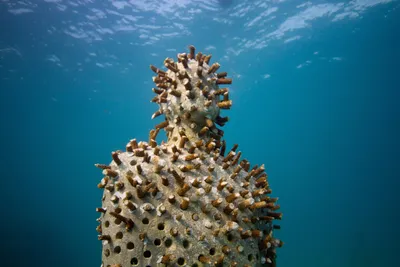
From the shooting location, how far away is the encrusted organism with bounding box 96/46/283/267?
93.8 inches

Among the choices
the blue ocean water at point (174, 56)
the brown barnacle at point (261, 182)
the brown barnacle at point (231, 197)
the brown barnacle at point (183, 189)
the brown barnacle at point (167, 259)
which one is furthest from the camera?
the blue ocean water at point (174, 56)

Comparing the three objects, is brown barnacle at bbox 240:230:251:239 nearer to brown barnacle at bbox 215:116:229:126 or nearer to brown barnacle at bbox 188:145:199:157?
brown barnacle at bbox 188:145:199:157

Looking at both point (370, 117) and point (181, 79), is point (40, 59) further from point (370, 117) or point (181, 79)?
point (370, 117)

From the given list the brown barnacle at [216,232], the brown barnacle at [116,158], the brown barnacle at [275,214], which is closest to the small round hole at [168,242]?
the brown barnacle at [216,232]

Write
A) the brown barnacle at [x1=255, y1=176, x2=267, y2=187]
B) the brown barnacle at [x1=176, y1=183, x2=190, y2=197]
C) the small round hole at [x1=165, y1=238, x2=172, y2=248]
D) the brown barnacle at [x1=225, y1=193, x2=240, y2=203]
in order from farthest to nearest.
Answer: the brown barnacle at [x1=255, y1=176, x2=267, y2=187] < the brown barnacle at [x1=225, y1=193, x2=240, y2=203] < the brown barnacle at [x1=176, y1=183, x2=190, y2=197] < the small round hole at [x1=165, y1=238, x2=172, y2=248]

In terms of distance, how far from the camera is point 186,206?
97.8 inches

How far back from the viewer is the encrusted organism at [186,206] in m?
2.38

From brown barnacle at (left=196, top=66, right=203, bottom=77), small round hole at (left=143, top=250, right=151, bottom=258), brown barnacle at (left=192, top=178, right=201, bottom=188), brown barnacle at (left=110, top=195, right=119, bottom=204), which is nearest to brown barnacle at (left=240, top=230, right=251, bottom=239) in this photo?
brown barnacle at (left=192, top=178, right=201, bottom=188)

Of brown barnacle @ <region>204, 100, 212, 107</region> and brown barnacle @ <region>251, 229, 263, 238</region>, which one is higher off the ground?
brown barnacle @ <region>204, 100, 212, 107</region>

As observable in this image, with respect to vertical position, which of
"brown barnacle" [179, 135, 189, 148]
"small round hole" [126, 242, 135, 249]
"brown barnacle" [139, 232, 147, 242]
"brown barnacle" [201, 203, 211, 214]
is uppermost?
"brown barnacle" [179, 135, 189, 148]

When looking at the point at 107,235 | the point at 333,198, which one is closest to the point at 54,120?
the point at 107,235

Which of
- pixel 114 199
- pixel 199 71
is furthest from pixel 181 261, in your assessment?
pixel 199 71

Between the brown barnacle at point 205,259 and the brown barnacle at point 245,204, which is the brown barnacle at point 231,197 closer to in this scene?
the brown barnacle at point 245,204

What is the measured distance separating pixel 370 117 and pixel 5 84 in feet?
281
